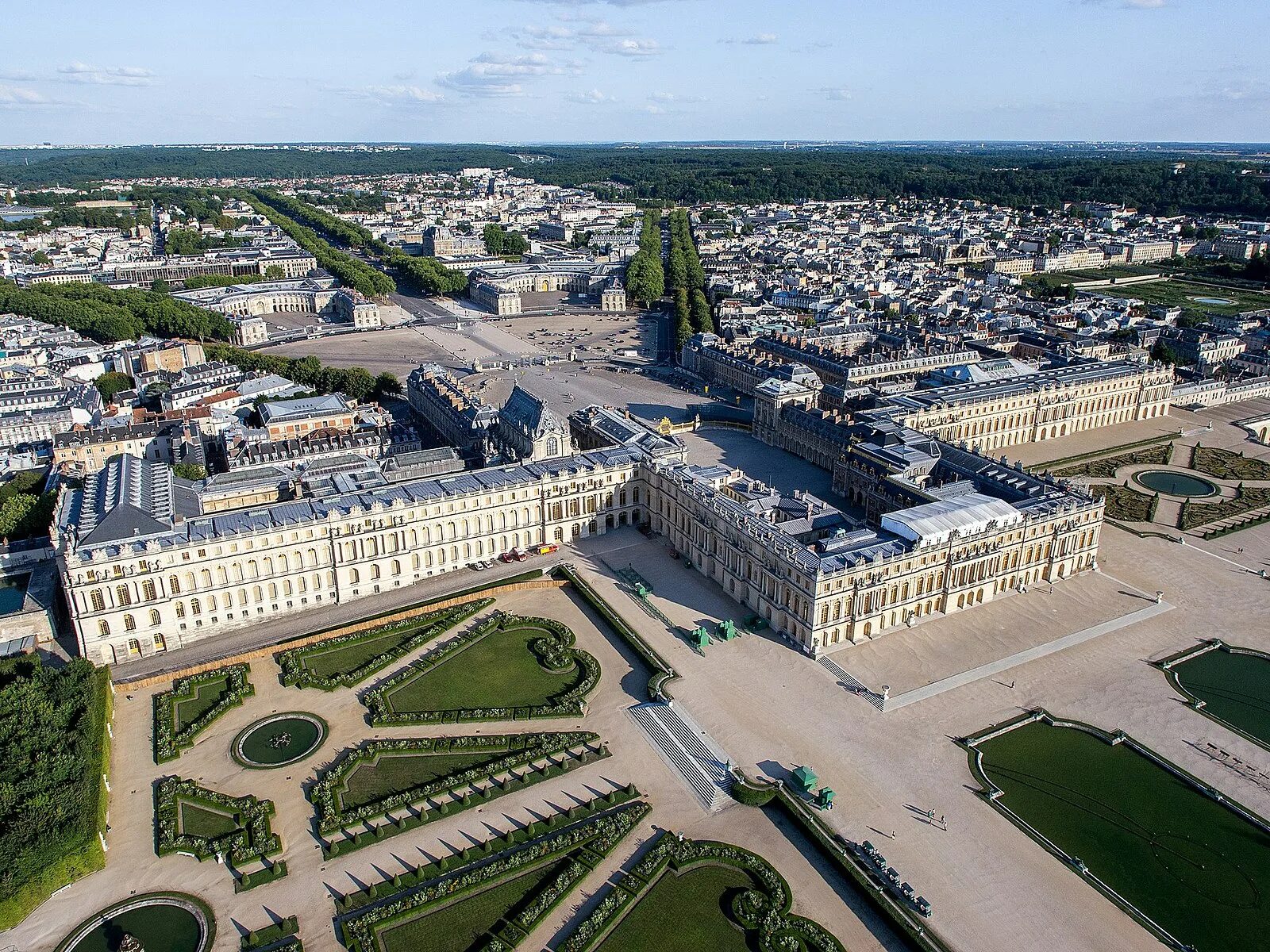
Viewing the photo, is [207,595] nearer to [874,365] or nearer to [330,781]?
[330,781]

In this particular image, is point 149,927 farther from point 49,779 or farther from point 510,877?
point 510,877

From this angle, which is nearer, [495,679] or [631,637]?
[495,679]

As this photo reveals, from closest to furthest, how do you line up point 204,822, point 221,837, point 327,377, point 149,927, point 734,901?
point 149,927
point 734,901
point 221,837
point 204,822
point 327,377

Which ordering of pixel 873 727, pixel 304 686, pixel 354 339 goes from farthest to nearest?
pixel 354 339, pixel 304 686, pixel 873 727

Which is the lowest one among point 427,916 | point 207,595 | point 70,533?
point 427,916

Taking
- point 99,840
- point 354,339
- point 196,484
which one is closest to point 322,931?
point 99,840

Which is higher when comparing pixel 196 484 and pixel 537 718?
pixel 196 484

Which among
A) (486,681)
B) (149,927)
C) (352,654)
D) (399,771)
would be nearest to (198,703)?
(352,654)
